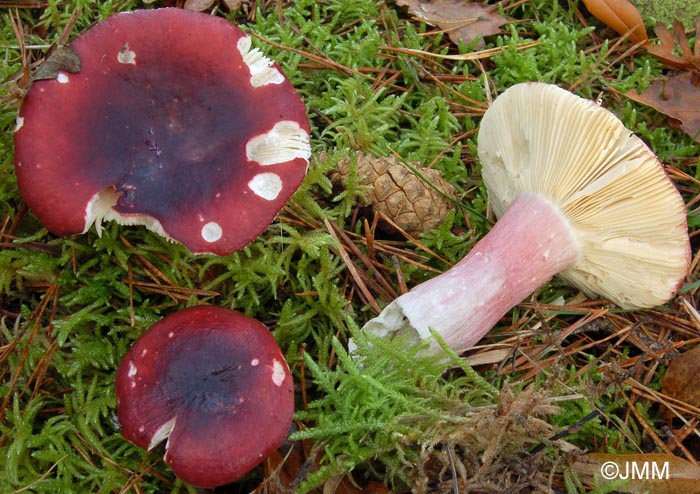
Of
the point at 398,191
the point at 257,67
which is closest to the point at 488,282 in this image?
the point at 398,191

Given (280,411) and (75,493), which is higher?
(280,411)

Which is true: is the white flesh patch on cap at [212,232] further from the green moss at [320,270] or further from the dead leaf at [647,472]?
the dead leaf at [647,472]

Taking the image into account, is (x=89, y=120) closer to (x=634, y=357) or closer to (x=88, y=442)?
(x=88, y=442)

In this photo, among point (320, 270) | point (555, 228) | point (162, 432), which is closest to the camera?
point (162, 432)

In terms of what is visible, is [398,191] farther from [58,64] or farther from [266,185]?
[58,64]

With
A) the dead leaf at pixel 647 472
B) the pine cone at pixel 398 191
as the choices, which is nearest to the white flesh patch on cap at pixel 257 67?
the pine cone at pixel 398 191

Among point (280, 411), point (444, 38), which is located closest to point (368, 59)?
point (444, 38)

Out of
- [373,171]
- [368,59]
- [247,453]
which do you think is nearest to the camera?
[247,453]

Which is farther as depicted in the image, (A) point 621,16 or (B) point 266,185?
(A) point 621,16
